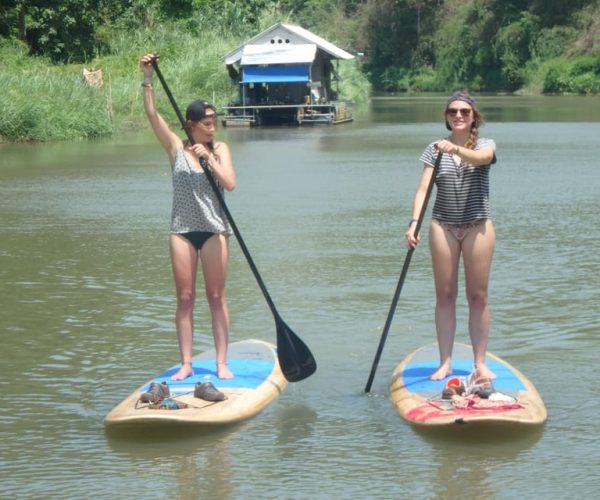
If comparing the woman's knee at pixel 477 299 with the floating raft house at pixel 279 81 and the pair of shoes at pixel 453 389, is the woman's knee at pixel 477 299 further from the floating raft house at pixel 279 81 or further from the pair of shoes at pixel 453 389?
the floating raft house at pixel 279 81

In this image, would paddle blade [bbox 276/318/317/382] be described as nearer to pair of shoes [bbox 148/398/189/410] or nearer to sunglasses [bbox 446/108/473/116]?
pair of shoes [bbox 148/398/189/410]

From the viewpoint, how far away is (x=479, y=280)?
7074 millimetres

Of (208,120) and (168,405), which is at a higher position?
(208,120)

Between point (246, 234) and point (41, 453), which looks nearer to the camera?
point (41, 453)

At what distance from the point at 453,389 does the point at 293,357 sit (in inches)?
42.5

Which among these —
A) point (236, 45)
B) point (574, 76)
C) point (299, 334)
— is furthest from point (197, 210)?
point (574, 76)

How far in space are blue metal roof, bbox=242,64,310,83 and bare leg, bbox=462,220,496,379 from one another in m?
36.7

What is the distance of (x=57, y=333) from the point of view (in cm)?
952

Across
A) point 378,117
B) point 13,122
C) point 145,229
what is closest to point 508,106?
point 378,117

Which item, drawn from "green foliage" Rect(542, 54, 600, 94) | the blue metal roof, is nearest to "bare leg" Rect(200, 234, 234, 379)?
the blue metal roof

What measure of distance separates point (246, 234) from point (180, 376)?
714cm

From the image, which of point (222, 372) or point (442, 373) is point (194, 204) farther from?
point (442, 373)

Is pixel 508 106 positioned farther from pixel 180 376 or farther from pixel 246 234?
pixel 180 376

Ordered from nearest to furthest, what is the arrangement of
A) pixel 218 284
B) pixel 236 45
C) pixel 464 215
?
pixel 464 215, pixel 218 284, pixel 236 45
